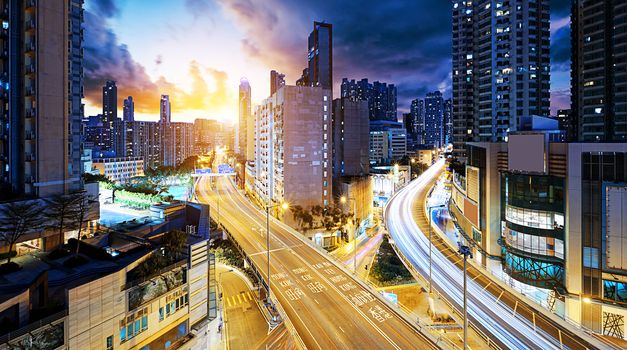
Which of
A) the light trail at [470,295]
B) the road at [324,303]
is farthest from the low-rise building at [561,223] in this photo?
the road at [324,303]

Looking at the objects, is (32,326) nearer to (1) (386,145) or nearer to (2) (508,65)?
(2) (508,65)

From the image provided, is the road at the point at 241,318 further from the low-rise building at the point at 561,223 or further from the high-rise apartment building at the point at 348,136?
the high-rise apartment building at the point at 348,136

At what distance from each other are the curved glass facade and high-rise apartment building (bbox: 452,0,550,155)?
3545 cm

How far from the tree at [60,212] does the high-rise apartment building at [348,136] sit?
236 feet

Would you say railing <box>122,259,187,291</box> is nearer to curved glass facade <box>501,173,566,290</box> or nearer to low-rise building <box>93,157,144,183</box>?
curved glass facade <box>501,173,566,290</box>

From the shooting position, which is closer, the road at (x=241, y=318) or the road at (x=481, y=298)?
the road at (x=481, y=298)

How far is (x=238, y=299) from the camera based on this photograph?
159ft

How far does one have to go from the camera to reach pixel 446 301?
101 ft

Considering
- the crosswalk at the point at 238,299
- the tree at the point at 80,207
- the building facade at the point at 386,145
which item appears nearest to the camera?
the tree at the point at 80,207

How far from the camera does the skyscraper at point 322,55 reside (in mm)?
109000

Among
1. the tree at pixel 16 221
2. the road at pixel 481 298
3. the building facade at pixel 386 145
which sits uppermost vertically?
the building facade at pixel 386 145

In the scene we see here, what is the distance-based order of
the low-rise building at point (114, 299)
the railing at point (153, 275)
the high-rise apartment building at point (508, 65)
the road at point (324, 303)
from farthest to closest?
the high-rise apartment building at point (508, 65)
the road at point (324, 303)
the railing at point (153, 275)
the low-rise building at point (114, 299)

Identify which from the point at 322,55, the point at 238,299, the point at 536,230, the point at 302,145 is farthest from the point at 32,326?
the point at 322,55

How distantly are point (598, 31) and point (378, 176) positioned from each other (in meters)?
62.5
